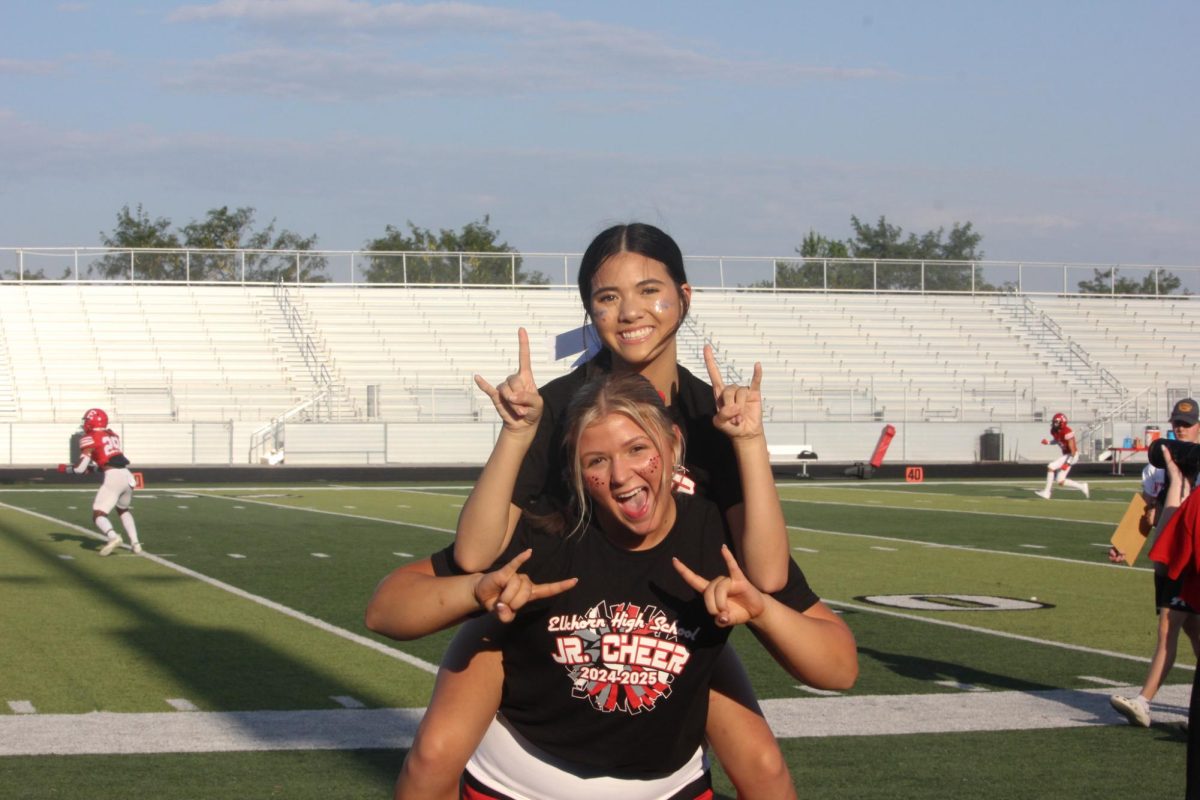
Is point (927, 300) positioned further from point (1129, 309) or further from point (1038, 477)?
point (1038, 477)

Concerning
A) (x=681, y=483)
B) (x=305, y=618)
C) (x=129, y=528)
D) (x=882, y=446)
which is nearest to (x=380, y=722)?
(x=305, y=618)

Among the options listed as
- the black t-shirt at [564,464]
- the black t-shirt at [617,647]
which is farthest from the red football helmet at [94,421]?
the black t-shirt at [617,647]

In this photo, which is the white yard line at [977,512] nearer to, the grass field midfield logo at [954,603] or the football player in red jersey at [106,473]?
the grass field midfield logo at [954,603]

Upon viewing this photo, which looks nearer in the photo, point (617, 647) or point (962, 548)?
point (617, 647)

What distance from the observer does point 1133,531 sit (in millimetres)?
7977

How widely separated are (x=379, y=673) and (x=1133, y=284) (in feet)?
148

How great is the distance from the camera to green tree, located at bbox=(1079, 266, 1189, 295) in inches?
1953

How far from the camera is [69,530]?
18797mm

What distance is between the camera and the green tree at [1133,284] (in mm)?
49594

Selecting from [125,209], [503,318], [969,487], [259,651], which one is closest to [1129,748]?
[259,651]

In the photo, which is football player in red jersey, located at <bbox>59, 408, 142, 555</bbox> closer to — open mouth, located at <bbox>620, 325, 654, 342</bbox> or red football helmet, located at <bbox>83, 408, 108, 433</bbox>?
red football helmet, located at <bbox>83, 408, 108, 433</bbox>

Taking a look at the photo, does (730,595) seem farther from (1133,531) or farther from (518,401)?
(1133,531)

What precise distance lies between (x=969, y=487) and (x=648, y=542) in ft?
91.8

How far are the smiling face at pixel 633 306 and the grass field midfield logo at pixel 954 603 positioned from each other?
8.47 metres
